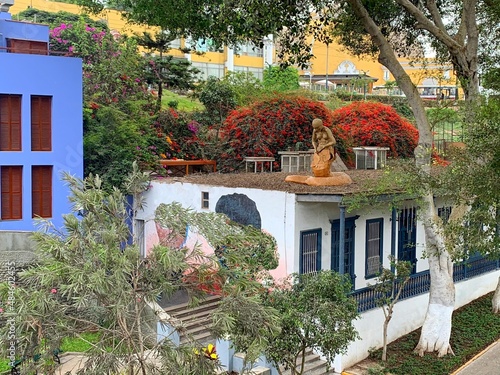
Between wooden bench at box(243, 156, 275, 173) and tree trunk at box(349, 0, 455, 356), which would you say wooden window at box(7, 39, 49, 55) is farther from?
tree trunk at box(349, 0, 455, 356)

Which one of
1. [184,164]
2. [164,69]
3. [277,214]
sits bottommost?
[277,214]

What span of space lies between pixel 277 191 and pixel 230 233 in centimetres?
541

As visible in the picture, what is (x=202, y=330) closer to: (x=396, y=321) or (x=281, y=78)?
(x=396, y=321)

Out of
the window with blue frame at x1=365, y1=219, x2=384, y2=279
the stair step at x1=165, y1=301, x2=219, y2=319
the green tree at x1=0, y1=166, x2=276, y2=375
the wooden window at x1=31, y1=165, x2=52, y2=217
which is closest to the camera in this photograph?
the green tree at x1=0, y1=166, x2=276, y2=375

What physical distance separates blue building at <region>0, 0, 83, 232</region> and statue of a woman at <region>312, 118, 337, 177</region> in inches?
250

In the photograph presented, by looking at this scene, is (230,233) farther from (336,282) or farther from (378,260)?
(378,260)

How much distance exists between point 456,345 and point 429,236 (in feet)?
9.03

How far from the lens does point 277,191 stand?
47.1 feet

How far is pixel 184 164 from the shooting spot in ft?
74.4

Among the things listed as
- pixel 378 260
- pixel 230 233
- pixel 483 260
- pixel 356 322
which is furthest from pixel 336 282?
pixel 483 260

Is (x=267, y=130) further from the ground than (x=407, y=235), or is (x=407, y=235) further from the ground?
(x=267, y=130)

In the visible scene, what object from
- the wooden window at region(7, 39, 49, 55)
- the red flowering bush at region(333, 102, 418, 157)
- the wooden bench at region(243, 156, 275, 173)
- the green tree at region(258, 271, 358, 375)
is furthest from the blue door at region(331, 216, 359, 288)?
the red flowering bush at region(333, 102, 418, 157)

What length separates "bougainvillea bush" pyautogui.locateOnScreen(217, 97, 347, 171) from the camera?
2245 centimetres

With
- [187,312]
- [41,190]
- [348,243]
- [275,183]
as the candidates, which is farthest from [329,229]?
[41,190]
